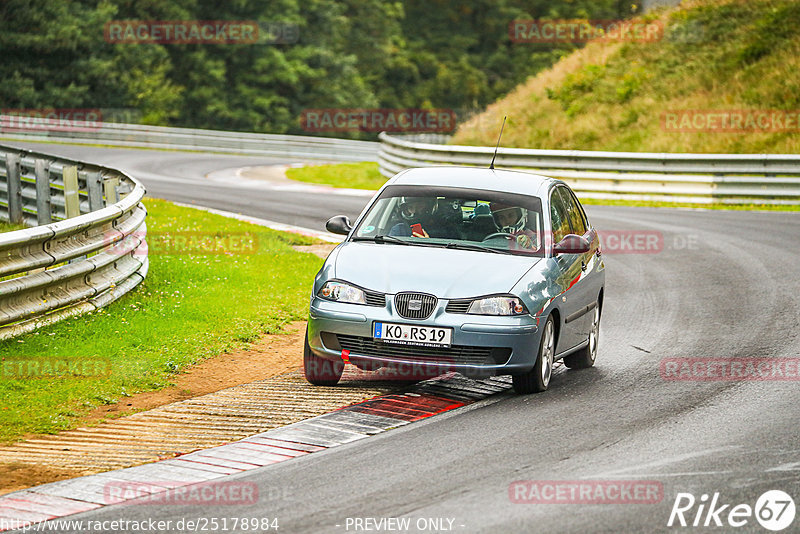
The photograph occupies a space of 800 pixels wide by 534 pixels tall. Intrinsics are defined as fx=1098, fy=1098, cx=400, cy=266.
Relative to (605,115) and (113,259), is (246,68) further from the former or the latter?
(113,259)

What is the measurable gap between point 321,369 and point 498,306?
62.4 inches

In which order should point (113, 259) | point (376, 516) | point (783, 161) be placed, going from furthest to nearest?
1. point (783, 161)
2. point (113, 259)
3. point (376, 516)

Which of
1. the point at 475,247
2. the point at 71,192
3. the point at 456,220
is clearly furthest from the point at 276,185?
the point at 475,247

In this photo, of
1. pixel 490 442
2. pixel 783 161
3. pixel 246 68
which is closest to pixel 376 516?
pixel 490 442

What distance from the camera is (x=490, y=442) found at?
23.6 ft

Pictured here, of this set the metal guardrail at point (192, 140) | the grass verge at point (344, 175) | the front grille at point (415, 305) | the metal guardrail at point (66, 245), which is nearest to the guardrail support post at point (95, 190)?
the metal guardrail at point (66, 245)

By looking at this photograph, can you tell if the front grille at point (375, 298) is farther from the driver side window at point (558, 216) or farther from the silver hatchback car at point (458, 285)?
the driver side window at point (558, 216)

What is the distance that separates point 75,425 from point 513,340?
3223mm

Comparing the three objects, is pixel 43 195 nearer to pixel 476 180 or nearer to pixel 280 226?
pixel 280 226

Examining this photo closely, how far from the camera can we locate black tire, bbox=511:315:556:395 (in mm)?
8523

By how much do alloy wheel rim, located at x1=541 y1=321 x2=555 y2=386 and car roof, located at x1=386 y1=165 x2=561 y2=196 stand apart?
1453mm

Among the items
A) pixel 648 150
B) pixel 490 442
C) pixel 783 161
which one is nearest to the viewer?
pixel 490 442

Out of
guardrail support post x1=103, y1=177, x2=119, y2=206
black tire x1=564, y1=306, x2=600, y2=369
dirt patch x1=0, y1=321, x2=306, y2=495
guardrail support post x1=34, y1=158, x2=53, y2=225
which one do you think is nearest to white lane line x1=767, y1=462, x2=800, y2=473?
black tire x1=564, y1=306, x2=600, y2=369

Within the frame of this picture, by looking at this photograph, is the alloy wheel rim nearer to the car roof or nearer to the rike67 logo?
the car roof
